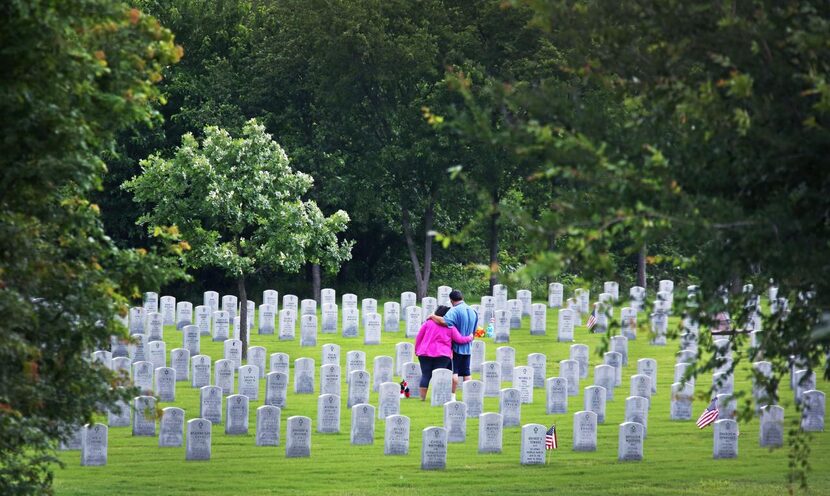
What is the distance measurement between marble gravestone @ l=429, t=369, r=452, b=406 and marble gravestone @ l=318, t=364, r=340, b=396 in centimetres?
168

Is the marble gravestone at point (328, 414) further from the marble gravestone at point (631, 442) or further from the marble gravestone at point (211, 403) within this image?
the marble gravestone at point (631, 442)

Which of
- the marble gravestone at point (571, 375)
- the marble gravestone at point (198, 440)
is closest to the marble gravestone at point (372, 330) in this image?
the marble gravestone at point (571, 375)

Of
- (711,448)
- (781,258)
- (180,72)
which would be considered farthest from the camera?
(180,72)

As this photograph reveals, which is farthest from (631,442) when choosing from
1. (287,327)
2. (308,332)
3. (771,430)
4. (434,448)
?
(287,327)

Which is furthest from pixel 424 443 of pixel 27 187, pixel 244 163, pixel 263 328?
pixel 263 328

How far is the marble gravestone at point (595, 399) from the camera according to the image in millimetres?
21719

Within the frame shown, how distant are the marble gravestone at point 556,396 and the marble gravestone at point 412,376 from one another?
2772 mm

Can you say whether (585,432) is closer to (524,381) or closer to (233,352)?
(524,381)

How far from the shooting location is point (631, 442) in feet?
60.9

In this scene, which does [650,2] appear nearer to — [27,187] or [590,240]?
[590,240]

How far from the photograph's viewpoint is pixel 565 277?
1902 inches

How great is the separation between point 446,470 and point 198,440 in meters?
3.44

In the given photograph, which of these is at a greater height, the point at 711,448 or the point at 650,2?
the point at 650,2

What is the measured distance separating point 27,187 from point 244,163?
17225mm
